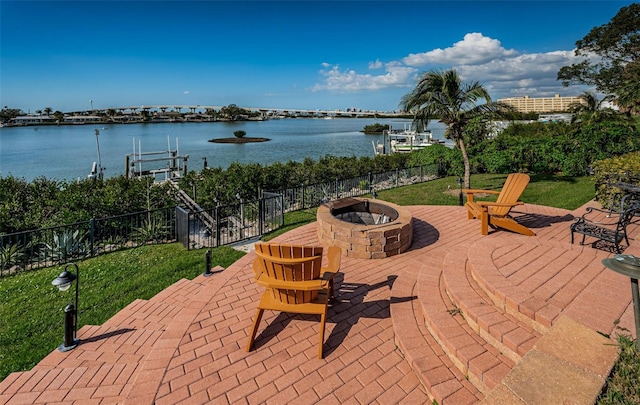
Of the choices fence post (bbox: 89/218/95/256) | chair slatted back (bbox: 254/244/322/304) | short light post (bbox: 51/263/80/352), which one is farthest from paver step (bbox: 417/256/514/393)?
fence post (bbox: 89/218/95/256)

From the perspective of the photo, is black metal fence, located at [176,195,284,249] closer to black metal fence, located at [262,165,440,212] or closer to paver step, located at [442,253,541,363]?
black metal fence, located at [262,165,440,212]

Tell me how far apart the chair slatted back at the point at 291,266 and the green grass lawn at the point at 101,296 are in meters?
2.25

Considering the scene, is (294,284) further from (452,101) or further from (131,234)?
(452,101)

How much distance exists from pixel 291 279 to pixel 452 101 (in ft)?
32.4

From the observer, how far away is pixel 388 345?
10.5ft

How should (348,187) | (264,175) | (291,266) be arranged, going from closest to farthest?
(291,266)
(264,175)
(348,187)

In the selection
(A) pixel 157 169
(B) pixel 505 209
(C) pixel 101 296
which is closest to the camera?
(C) pixel 101 296

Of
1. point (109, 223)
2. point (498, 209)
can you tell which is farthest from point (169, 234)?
point (498, 209)

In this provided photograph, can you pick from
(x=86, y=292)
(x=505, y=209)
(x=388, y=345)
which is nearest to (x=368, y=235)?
(x=388, y=345)

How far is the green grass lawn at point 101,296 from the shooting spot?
226cm

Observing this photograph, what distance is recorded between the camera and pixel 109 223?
816 cm

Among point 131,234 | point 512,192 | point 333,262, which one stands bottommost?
point 131,234

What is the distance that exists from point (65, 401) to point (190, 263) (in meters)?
3.39

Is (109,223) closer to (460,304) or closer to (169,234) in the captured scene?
(169,234)
